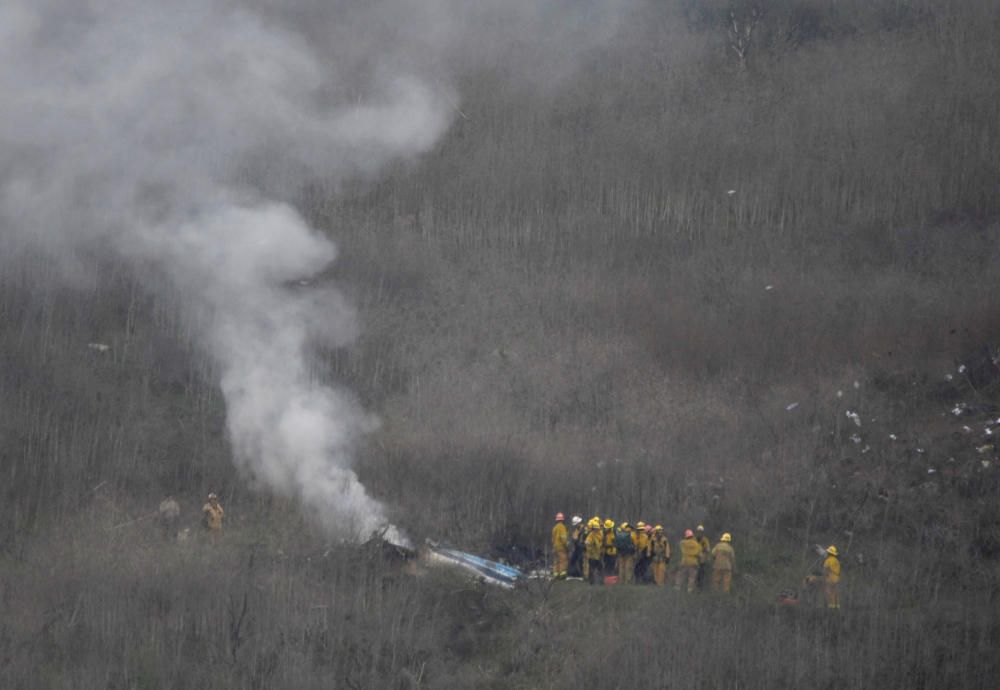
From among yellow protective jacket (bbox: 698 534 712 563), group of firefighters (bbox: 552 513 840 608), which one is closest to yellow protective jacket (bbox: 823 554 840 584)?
group of firefighters (bbox: 552 513 840 608)

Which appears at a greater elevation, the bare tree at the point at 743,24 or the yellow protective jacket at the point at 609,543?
the bare tree at the point at 743,24

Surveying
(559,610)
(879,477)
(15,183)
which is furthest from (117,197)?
(879,477)

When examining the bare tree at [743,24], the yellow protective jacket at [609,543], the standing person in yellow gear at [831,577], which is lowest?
the standing person in yellow gear at [831,577]

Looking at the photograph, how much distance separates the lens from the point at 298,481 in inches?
797

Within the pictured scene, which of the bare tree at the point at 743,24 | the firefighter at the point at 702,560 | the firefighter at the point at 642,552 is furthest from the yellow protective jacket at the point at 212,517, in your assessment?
the bare tree at the point at 743,24

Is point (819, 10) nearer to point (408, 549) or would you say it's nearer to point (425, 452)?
point (425, 452)

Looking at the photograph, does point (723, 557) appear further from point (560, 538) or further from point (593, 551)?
point (560, 538)

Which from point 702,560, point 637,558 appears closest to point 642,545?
point 637,558

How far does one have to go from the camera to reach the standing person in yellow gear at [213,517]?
19.6m

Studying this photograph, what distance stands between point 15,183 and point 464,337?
26.9ft

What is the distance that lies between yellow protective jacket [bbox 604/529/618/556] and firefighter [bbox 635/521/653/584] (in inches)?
11.6

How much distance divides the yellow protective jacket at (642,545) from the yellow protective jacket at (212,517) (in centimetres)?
578

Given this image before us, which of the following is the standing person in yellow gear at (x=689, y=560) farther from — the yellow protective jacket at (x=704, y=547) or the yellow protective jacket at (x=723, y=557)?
the yellow protective jacket at (x=723, y=557)

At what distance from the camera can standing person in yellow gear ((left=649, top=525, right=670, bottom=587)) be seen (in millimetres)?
18250
